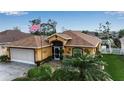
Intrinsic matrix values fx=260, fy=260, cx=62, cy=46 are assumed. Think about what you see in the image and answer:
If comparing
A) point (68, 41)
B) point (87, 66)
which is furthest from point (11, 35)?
point (87, 66)

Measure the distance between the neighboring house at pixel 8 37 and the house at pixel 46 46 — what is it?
60 millimetres

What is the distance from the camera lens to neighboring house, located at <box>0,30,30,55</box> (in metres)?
3.77

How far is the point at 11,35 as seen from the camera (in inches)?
148

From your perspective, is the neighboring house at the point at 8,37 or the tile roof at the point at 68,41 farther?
the neighboring house at the point at 8,37

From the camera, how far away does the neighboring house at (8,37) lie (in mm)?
3770

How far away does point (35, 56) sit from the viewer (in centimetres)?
378

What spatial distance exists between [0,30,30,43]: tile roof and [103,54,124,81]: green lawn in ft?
4.16

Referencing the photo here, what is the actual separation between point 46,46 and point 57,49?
0.16 m

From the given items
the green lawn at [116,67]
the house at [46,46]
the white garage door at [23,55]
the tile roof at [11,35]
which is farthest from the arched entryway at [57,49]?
the green lawn at [116,67]

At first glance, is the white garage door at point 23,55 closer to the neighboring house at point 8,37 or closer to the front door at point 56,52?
the neighboring house at point 8,37

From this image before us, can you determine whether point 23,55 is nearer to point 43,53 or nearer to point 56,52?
point 43,53

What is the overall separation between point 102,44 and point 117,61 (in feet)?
1.06

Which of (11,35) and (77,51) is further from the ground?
(11,35)

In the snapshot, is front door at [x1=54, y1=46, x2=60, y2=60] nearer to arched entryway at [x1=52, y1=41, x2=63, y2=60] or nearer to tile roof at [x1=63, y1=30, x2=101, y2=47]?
arched entryway at [x1=52, y1=41, x2=63, y2=60]
